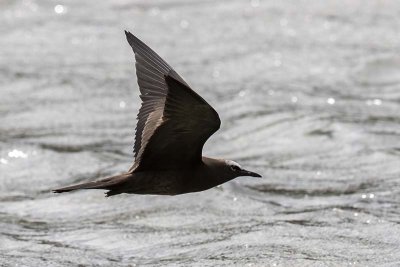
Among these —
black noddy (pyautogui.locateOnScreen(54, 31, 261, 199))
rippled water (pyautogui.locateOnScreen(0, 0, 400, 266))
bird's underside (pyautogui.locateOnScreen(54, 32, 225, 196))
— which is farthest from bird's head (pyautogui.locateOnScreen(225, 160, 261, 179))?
rippled water (pyautogui.locateOnScreen(0, 0, 400, 266))

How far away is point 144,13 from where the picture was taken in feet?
56.6

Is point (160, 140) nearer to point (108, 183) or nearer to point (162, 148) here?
point (162, 148)

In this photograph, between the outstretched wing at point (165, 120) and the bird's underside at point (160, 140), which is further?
the bird's underside at point (160, 140)

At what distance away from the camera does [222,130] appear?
40.9 feet

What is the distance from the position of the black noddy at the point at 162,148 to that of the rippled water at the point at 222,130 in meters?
0.78

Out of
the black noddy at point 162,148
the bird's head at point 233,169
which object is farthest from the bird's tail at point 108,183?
the bird's head at point 233,169

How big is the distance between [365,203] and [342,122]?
2.96 m

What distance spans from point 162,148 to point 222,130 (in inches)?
202

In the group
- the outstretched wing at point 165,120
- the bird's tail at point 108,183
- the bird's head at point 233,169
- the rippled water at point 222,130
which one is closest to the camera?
the outstretched wing at point 165,120

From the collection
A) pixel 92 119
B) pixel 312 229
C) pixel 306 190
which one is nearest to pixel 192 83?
pixel 92 119

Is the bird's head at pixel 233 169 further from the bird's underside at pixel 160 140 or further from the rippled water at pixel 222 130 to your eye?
the rippled water at pixel 222 130

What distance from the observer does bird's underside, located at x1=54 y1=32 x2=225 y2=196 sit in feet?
23.1

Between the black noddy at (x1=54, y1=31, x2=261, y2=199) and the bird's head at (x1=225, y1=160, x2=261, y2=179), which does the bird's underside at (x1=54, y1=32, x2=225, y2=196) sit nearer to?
the black noddy at (x1=54, y1=31, x2=261, y2=199)

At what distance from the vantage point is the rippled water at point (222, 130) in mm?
8602
